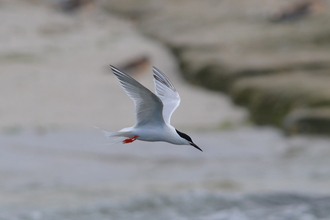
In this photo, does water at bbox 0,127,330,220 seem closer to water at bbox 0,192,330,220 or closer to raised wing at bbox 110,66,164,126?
water at bbox 0,192,330,220

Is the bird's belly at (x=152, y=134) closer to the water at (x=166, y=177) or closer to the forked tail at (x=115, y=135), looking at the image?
the forked tail at (x=115, y=135)

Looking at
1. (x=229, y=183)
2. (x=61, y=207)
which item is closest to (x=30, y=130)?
(x=61, y=207)

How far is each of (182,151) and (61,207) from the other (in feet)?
8.96

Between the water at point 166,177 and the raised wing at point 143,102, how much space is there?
16.5 ft

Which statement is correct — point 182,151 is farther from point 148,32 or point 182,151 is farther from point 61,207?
point 148,32

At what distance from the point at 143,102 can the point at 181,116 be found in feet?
26.9

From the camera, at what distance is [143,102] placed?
451 centimetres

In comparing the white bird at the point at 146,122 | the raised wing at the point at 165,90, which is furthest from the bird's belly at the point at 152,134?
the raised wing at the point at 165,90

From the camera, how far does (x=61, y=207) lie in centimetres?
962

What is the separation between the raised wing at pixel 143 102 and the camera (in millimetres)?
4328

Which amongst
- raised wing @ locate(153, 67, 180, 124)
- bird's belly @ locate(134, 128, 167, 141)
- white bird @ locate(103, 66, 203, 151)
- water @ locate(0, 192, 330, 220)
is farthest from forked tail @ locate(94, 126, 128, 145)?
water @ locate(0, 192, 330, 220)

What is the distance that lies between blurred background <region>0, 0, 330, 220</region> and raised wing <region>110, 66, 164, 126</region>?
504 centimetres

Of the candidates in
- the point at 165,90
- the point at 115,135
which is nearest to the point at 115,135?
the point at 115,135

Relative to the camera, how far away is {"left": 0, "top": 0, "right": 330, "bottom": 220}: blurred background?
9.83 meters
